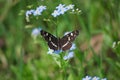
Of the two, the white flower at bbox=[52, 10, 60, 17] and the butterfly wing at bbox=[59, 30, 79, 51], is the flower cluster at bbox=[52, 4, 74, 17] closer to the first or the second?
the white flower at bbox=[52, 10, 60, 17]

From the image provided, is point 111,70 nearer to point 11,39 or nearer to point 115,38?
point 115,38

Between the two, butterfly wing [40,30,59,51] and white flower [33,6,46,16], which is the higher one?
white flower [33,6,46,16]

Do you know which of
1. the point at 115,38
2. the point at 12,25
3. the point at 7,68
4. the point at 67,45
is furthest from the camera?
the point at 12,25

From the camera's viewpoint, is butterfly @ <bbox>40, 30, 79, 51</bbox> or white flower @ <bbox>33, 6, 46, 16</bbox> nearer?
butterfly @ <bbox>40, 30, 79, 51</bbox>

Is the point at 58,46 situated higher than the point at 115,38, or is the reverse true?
the point at 115,38

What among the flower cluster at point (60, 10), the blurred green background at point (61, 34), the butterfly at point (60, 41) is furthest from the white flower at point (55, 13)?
the blurred green background at point (61, 34)

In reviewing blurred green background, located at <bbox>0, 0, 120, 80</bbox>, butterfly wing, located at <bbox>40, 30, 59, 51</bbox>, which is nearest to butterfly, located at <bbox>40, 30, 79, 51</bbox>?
butterfly wing, located at <bbox>40, 30, 59, 51</bbox>

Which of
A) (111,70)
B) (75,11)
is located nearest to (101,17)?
(111,70)

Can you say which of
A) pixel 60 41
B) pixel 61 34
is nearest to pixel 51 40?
pixel 60 41
